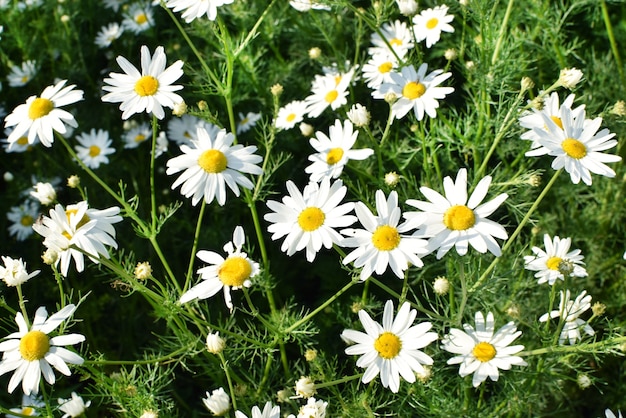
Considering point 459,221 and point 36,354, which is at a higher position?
point 36,354

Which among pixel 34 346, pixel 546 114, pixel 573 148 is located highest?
pixel 34 346

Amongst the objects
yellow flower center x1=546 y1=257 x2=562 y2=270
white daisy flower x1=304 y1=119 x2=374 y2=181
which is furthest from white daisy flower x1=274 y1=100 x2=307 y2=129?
yellow flower center x1=546 y1=257 x2=562 y2=270

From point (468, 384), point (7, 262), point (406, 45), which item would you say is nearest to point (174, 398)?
point (7, 262)

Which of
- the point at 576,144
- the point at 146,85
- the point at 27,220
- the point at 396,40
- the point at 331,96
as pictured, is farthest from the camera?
the point at 27,220

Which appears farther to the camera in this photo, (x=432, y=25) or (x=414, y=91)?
(x=432, y=25)

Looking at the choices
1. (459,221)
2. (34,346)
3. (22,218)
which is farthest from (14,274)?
(22,218)

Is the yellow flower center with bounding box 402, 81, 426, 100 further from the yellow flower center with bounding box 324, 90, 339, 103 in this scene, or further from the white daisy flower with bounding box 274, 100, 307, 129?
the white daisy flower with bounding box 274, 100, 307, 129

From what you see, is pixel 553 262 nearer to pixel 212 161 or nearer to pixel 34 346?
pixel 212 161

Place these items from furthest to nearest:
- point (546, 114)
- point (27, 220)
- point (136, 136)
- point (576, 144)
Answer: point (136, 136)
point (27, 220)
point (546, 114)
point (576, 144)
